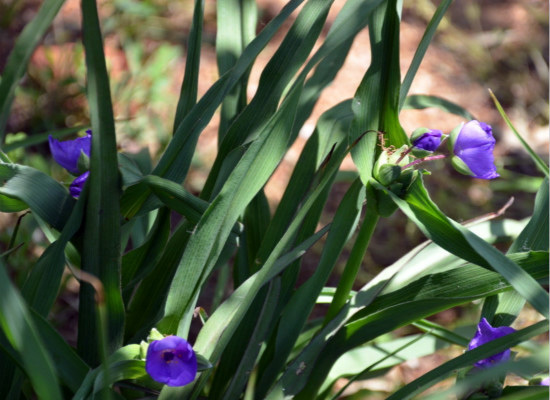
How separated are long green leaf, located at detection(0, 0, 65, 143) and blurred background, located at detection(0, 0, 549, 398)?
0.83 metres

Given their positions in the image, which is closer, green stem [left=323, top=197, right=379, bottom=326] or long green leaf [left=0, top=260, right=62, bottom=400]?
long green leaf [left=0, top=260, right=62, bottom=400]

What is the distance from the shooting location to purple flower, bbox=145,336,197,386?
742mm

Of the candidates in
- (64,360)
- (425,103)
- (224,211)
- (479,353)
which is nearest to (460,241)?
(479,353)

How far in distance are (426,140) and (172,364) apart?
409 mm

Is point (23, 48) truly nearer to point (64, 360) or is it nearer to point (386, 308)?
point (64, 360)

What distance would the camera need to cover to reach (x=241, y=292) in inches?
34.5

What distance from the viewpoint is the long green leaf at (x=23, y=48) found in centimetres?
75

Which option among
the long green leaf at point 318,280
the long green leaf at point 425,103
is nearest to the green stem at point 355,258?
the long green leaf at point 318,280

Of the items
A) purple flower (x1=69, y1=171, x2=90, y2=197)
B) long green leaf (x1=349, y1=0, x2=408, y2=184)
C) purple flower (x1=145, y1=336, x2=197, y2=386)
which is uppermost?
long green leaf (x1=349, y1=0, x2=408, y2=184)

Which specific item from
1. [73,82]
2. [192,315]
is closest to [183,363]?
[192,315]

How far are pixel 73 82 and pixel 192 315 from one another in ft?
4.05

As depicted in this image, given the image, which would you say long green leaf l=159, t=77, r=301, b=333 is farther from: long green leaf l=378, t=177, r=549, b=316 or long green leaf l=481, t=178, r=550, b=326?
long green leaf l=481, t=178, r=550, b=326

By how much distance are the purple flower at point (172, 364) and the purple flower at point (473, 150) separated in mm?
417

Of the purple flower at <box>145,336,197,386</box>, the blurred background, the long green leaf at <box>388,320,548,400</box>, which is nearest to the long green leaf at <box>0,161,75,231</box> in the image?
the purple flower at <box>145,336,197,386</box>
